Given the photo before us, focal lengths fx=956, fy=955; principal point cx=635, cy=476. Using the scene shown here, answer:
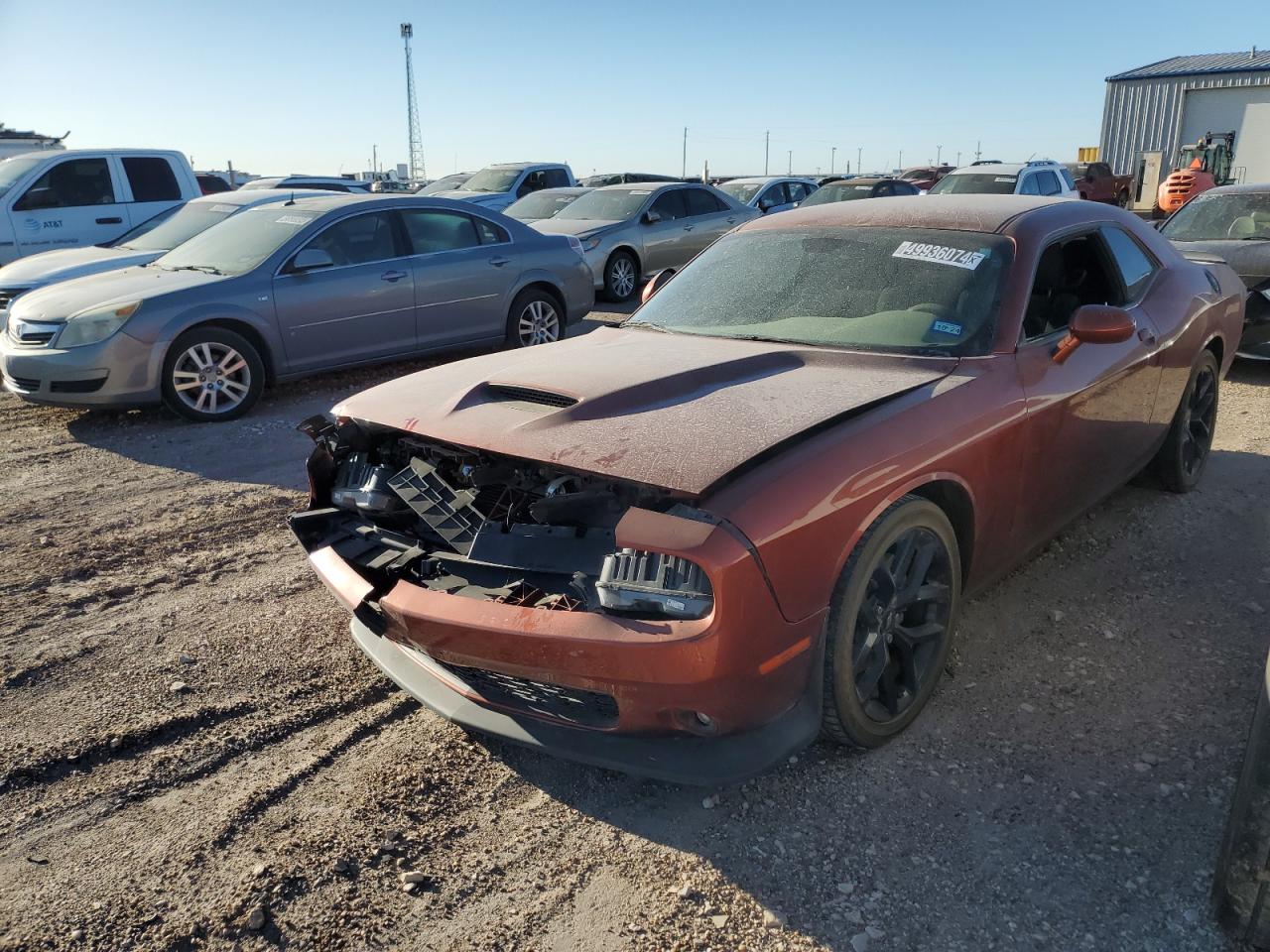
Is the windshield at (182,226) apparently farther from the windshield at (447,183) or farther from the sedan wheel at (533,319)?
the windshield at (447,183)

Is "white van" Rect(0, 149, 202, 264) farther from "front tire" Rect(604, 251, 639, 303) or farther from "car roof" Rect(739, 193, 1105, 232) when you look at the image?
"car roof" Rect(739, 193, 1105, 232)

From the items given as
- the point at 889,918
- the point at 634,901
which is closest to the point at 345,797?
the point at 634,901

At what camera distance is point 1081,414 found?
3668 mm

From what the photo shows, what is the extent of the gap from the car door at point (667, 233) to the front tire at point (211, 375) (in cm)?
677

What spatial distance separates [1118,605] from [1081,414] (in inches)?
34.2

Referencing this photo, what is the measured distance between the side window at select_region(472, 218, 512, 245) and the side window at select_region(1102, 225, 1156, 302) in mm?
5610

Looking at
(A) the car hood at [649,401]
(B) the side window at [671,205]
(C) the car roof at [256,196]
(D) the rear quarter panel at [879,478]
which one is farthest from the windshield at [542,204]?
(D) the rear quarter panel at [879,478]

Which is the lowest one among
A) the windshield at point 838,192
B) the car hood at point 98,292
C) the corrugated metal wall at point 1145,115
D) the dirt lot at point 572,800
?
the dirt lot at point 572,800

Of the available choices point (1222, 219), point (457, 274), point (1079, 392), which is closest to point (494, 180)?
point (457, 274)

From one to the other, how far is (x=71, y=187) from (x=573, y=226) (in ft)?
19.9

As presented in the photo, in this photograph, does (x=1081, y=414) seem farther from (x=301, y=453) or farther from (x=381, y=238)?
(x=381, y=238)

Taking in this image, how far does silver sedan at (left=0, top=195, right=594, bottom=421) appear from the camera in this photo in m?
6.66

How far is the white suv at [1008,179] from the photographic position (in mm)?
13711

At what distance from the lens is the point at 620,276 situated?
41.6 feet
